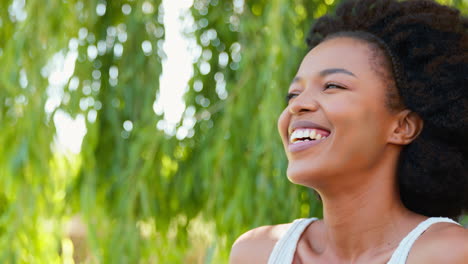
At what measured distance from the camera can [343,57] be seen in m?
1.74

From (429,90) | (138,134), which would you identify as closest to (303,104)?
(429,90)

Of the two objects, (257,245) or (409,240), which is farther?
(257,245)

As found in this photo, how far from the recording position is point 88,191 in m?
2.90

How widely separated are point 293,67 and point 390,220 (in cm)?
109

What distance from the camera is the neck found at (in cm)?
169

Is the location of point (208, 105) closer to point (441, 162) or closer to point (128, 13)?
point (128, 13)

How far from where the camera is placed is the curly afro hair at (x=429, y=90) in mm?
1681

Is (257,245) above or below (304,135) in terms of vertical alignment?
below

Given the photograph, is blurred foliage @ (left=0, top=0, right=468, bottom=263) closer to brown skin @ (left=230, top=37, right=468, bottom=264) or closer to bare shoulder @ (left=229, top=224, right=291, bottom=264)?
bare shoulder @ (left=229, top=224, right=291, bottom=264)

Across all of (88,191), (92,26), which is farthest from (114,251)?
(92,26)

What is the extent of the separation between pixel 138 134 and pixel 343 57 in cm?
133

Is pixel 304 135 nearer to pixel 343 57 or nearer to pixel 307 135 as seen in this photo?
pixel 307 135

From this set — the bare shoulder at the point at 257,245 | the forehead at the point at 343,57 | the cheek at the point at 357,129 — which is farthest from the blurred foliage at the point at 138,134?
the cheek at the point at 357,129

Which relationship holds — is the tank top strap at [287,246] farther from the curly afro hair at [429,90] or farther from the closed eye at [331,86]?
the closed eye at [331,86]
